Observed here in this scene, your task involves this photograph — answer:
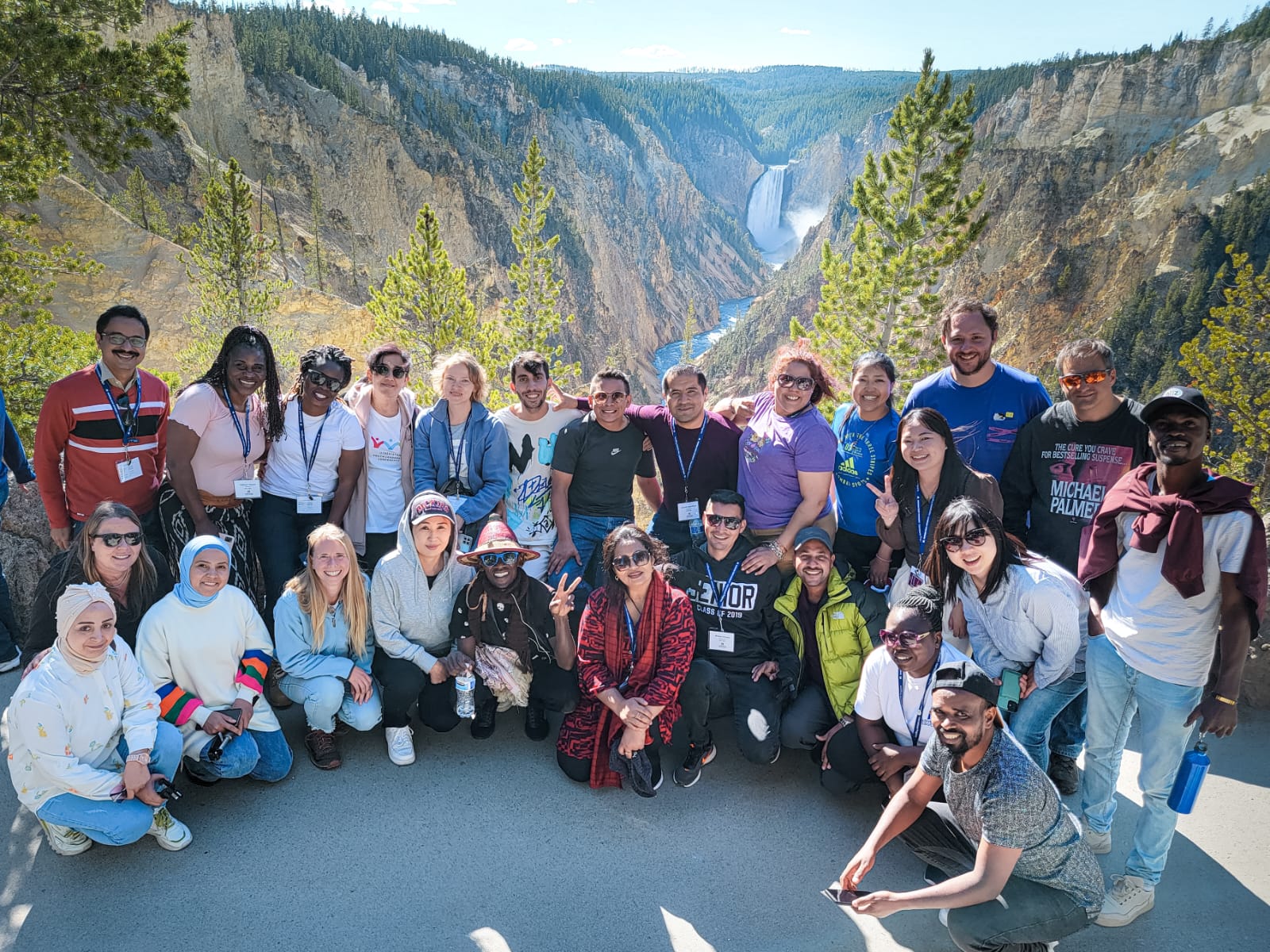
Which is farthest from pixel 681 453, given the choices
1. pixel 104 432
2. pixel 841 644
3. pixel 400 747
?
pixel 104 432

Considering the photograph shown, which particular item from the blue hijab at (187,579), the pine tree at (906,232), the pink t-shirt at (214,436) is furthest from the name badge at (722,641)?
the pine tree at (906,232)

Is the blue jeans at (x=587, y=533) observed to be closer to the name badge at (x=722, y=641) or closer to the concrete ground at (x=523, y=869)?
the name badge at (x=722, y=641)

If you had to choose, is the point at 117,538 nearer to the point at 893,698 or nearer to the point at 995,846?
the point at 893,698

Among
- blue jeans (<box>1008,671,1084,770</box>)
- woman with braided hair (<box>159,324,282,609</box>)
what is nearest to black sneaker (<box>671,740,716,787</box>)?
blue jeans (<box>1008,671,1084,770</box>)

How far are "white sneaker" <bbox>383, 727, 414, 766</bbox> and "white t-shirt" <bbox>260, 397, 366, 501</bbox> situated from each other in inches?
59.7

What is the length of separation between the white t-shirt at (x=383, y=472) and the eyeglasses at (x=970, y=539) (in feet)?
10.9

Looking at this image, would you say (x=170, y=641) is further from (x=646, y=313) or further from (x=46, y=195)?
(x=646, y=313)

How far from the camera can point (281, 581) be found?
469 centimetres

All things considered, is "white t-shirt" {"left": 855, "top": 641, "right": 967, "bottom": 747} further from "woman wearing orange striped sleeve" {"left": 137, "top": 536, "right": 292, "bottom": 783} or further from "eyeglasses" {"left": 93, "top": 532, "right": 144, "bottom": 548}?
"eyeglasses" {"left": 93, "top": 532, "right": 144, "bottom": 548}

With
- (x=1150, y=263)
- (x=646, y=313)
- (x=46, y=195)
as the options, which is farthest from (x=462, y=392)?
(x=646, y=313)

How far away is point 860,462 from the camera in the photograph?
177 inches

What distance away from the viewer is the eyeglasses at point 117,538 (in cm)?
361

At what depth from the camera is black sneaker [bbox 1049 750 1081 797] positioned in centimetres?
413

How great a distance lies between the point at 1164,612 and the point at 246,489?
15.5ft
